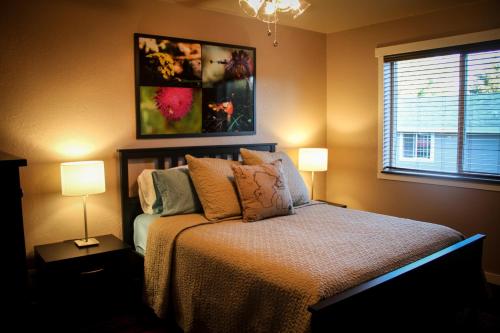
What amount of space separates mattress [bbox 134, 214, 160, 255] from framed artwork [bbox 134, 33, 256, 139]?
628mm

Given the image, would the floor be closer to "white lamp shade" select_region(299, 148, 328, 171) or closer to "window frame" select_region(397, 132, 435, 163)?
"window frame" select_region(397, 132, 435, 163)

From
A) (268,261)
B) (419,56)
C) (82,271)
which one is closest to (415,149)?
(419,56)

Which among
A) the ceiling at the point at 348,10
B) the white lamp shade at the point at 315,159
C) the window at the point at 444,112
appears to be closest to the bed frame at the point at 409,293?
the window at the point at 444,112

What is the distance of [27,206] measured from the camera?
2873mm

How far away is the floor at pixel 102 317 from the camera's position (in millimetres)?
2641

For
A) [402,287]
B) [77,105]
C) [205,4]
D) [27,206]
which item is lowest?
[402,287]

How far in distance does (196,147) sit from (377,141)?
1804 mm

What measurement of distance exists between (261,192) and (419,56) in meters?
2.01

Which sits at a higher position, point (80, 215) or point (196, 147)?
point (196, 147)

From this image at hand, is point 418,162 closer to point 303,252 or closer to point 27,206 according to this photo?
point 303,252

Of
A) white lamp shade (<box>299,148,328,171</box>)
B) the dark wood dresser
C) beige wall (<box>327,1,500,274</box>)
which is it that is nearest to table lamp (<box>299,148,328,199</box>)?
white lamp shade (<box>299,148,328,171</box>)

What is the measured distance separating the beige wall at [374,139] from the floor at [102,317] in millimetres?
870

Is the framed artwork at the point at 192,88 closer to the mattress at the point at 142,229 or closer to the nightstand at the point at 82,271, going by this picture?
the mattress at the point at 142,229

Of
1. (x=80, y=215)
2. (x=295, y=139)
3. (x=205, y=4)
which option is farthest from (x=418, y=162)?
(x=80, y=215)
